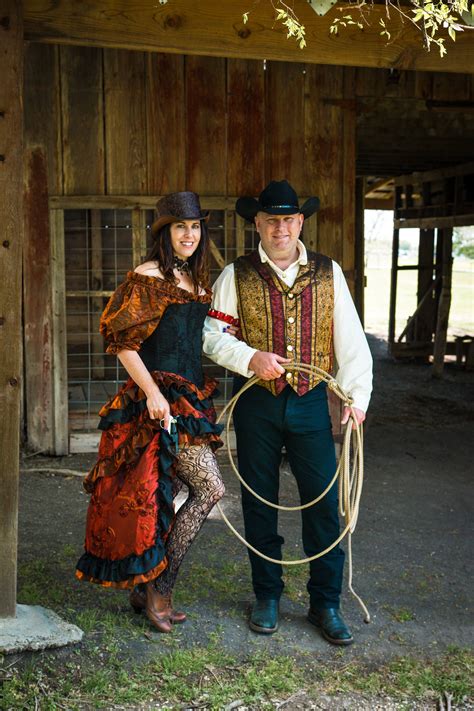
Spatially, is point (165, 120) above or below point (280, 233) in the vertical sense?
above

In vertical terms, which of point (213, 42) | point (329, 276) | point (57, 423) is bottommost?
point (57, 423)

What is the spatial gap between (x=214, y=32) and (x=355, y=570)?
263cm

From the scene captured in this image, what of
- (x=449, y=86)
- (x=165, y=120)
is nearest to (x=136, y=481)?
(x=165, y=120)

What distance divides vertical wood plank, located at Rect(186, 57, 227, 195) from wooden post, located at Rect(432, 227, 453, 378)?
521cm

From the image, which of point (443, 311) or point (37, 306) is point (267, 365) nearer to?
point (37, 306)

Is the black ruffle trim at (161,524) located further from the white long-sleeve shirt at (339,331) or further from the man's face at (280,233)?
the man's face at (280,233)

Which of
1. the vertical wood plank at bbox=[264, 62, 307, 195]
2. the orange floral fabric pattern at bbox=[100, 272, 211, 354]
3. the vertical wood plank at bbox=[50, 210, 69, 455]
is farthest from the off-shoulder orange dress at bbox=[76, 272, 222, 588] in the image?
the vertical wood plank at bbox=[264, 62, 307, 195]

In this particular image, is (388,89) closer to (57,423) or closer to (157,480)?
(57,423)

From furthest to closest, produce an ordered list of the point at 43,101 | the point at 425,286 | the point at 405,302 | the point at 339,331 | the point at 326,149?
the point at 405,302 → the point at 425,286 → the point at 326,149 → the point at 43,101 → the point at 339,331

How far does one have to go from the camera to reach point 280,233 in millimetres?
3475

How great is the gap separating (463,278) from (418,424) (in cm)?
1873

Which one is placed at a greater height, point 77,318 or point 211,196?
point 211,196

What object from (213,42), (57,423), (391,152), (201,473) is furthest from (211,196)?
(391,152)

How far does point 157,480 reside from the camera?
339 cm
